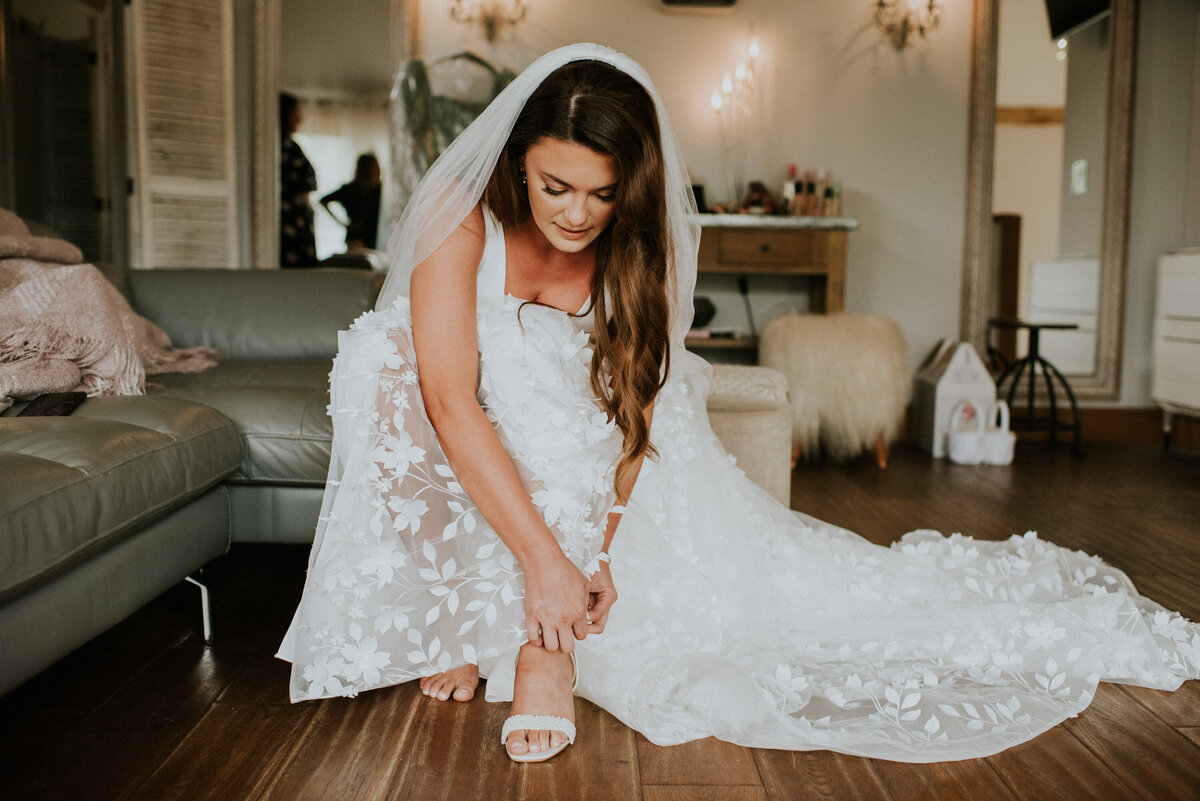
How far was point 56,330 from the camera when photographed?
1.60 meters

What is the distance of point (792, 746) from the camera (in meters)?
1.12

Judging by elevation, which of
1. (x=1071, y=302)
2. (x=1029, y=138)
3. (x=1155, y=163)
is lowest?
(x=1071, y=302)

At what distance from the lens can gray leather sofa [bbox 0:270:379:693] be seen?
1.04m

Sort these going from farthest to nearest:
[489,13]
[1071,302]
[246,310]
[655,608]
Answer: [1071,302]
[489,13]
[246,310]
[655,608]

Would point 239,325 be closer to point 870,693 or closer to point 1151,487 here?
point 870,693

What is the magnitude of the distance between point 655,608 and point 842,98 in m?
3.32

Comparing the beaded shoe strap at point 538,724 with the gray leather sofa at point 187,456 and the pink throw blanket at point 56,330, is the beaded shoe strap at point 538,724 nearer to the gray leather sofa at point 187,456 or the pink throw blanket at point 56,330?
the gray leather sofa at point 187,456

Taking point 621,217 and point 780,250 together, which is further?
point 780,250

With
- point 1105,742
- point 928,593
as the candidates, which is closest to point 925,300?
point 928,593

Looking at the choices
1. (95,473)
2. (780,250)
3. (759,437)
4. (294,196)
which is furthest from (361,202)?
(95,473)

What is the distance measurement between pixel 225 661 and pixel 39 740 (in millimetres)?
302

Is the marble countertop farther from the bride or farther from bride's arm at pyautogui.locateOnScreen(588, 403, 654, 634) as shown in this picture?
bride's arm at pyautogui.locateOnScreen(588, 403, 654, 634)

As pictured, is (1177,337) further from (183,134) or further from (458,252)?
(183,134)

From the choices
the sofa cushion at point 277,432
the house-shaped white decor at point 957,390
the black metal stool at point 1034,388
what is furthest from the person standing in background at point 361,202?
the black metal stool at point 1034,388
